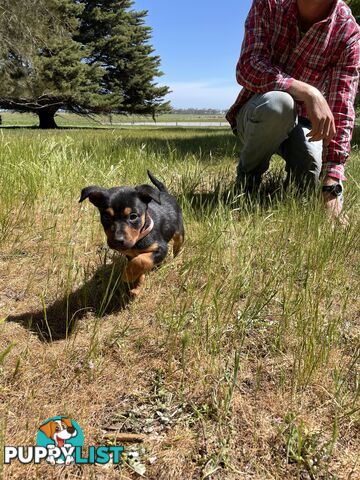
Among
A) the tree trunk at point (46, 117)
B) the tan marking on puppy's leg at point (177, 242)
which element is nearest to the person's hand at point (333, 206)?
the tan marking on puppy's leg at point (177, 242)

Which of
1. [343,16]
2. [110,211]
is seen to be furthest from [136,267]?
[343,16]

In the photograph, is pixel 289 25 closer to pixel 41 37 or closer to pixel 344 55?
pixel 344 55

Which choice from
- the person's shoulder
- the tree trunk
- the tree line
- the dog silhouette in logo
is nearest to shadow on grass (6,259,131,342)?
the dog silhouette in logo

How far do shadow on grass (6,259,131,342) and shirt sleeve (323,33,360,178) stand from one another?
1762 millimetres

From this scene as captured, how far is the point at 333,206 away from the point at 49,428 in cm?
218

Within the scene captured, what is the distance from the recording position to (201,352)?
149 centimetres

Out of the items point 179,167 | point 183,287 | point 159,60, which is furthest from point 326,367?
point 159,60

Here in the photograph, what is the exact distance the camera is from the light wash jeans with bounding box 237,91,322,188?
9.02 ft

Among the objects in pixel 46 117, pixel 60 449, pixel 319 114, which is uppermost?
pixel 46 117

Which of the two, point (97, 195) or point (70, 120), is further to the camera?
point (70, 120)

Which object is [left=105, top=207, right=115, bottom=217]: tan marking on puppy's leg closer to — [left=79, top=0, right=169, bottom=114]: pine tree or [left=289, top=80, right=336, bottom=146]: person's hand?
[left=289, top=80, right=336, bottom=146]: person's hand

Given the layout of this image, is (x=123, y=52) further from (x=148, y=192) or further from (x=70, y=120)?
(x=148, y=192)

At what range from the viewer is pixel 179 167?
13.7 ft

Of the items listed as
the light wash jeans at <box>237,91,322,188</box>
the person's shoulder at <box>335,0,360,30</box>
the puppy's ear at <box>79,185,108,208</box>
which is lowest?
the puppy's ear at <box>79,185,108,208</box>
